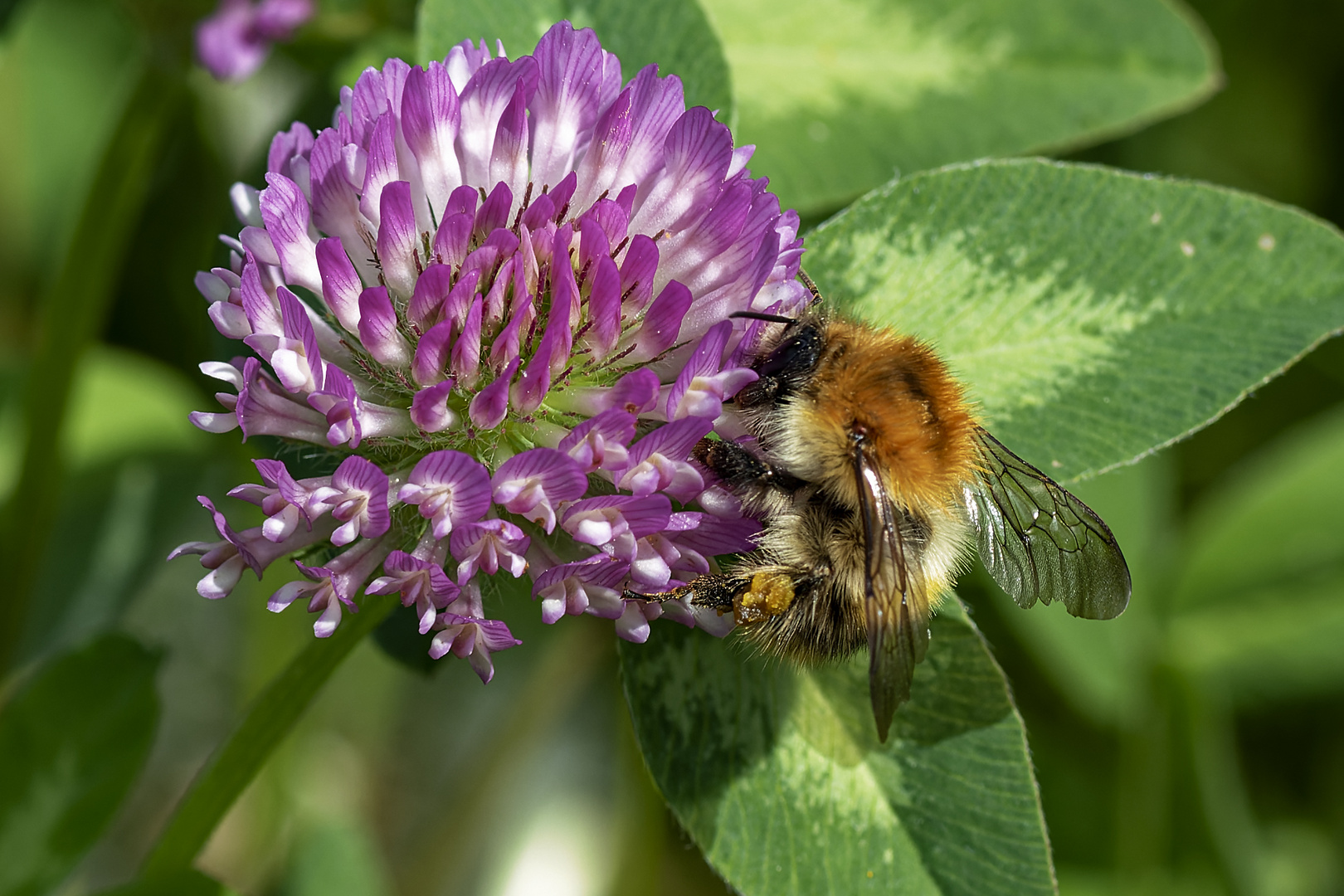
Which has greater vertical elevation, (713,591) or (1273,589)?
(1273,589)

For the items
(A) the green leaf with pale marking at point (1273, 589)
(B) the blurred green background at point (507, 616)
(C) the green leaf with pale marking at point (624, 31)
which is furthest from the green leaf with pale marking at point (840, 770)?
(A) the green leaf with pale marking at point (1273, 589)

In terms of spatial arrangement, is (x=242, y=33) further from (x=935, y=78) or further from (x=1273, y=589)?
(x=1273, y=589)

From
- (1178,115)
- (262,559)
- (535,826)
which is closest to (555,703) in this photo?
(535,826)

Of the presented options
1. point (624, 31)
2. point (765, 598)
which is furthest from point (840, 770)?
point (624, 31)

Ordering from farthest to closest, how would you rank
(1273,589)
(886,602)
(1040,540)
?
(1273,589)
(1040,540)
(886,602)

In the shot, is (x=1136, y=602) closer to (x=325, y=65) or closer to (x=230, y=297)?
(x=325, y=65)

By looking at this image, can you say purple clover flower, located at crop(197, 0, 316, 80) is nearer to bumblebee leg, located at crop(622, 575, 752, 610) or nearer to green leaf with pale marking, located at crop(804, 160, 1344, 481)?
green leaf with pale marking, located at crop(804, 160, 1344, 481)
